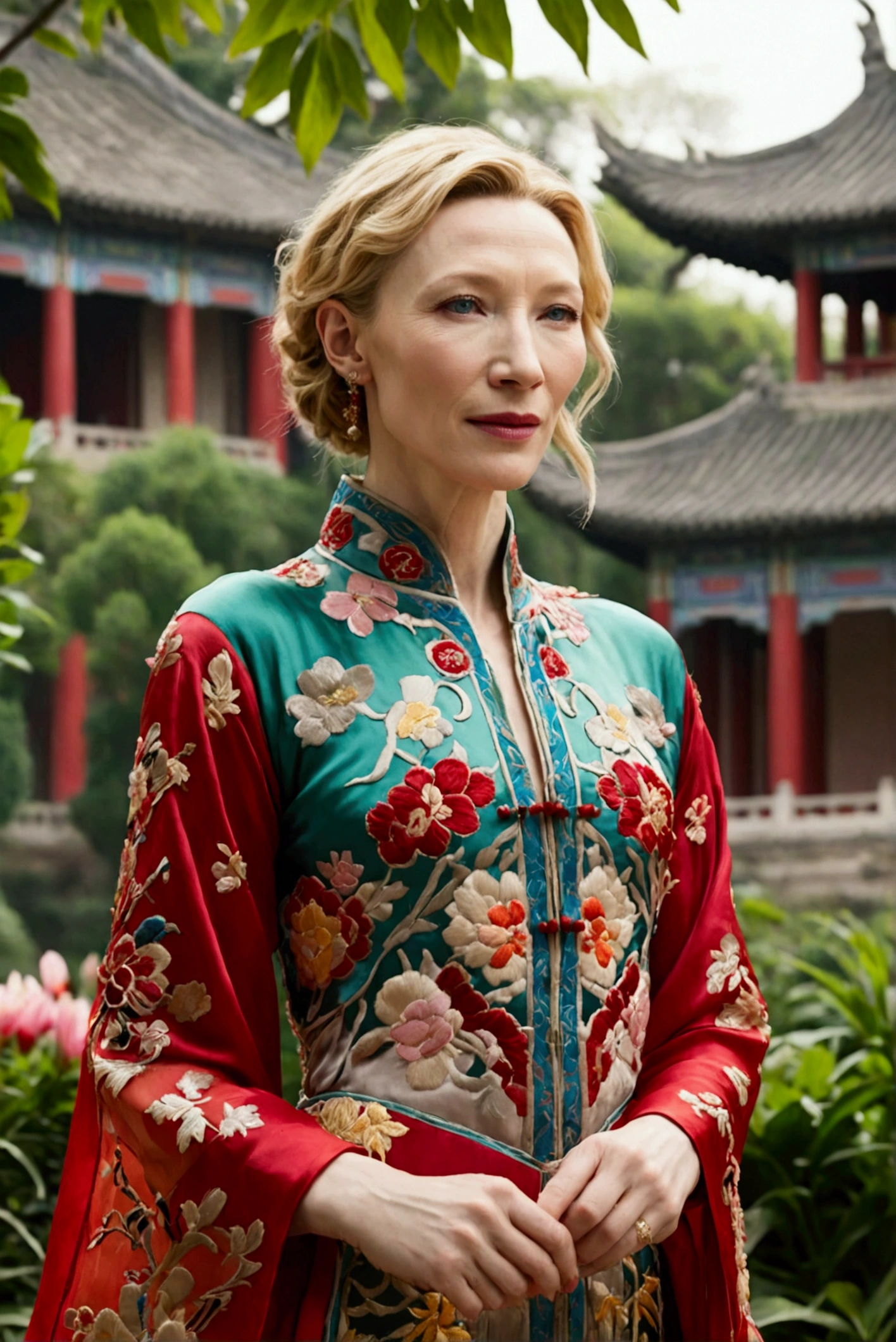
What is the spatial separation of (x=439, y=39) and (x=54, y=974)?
1.49 metres

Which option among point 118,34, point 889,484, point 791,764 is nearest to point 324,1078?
point 791,764

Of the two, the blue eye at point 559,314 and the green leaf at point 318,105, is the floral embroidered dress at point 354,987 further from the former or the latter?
the green leaf at point 318,105

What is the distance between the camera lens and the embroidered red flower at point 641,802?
34.1 inches

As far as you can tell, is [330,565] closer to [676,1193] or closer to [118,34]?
[676,1193]

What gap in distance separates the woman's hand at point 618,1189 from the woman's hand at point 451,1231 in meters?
0.01

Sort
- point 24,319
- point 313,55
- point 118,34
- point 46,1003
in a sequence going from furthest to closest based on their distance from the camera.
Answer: point 118,34, point 24,319, point 46,1003, point 313,55

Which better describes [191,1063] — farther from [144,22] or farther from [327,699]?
[144,22]

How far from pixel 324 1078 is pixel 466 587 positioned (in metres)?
0.28

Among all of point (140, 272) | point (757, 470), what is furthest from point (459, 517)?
point (757, 470)

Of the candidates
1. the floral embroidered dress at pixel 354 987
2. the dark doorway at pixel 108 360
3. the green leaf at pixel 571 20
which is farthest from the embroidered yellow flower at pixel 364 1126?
the dark doorway at pixel 108 360

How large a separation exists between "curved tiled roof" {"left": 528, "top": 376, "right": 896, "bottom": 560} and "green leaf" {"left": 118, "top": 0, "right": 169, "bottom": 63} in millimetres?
5408

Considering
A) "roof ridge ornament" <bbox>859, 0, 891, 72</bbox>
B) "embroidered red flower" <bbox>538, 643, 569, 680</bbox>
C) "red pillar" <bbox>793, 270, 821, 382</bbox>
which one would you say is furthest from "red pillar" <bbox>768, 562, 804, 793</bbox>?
"embroidered red flower" <bbox>538, 643, 569, 680</bbox>

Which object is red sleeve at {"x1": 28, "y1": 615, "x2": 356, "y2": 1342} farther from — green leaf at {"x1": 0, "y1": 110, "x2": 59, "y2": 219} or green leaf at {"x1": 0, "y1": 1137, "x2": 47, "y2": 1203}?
green leaf at {"x1": 0, "y1": 1137, "x2": 47, "y2": 1203}

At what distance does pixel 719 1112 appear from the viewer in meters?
0.83
